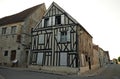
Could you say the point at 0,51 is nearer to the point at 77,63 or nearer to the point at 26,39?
the point at 26,39

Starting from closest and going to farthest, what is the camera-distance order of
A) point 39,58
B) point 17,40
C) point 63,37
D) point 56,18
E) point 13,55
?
1. point 63,37
2. point 39,58
3. point 56,18
4. point 17,40
5. point 13,55

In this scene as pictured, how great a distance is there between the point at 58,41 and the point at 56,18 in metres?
3.40

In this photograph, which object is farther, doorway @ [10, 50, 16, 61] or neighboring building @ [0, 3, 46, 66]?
doorway @ [10, 50, 16, 61]

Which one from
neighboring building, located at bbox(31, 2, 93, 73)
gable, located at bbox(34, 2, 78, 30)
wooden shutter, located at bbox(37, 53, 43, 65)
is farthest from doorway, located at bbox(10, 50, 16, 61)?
gable, located at bbox(34, 2, 78, 30)

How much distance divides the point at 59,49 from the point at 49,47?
1.59m

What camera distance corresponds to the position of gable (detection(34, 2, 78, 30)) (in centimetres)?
1504

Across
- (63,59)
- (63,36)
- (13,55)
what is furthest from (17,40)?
(63,59)

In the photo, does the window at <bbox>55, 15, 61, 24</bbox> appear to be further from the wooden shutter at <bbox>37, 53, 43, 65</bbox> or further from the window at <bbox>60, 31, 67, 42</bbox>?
the wooden shutter at <bbox>37, 53, 43, 65</bbox>

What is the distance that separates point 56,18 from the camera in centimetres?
1611

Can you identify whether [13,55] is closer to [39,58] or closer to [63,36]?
[39,58]

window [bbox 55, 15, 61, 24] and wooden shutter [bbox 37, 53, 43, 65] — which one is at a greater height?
window [bbox 55, 15, 61, 24]

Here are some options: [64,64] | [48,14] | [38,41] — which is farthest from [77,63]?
[48,14]

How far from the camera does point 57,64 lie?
14.2 meters

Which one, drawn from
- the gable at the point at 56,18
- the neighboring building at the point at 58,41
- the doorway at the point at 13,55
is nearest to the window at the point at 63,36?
the neighboring building at the point at 58,41
